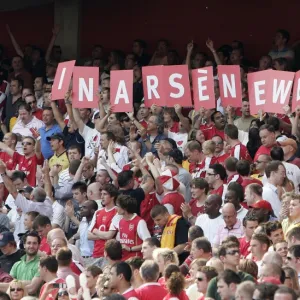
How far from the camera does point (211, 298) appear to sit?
1245 centimetres

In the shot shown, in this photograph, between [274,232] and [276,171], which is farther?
[276,171]

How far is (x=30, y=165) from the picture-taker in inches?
778

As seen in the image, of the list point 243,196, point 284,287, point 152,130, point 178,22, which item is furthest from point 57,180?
point 284,287

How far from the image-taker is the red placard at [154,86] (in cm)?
1931

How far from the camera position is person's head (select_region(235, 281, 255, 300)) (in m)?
11.5

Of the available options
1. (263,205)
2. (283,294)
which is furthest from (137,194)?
(283,294)

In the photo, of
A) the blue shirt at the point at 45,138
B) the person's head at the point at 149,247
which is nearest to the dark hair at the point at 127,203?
the person's head at the point at 149,247

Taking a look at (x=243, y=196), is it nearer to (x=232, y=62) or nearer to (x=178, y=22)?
(x=232, y=62)

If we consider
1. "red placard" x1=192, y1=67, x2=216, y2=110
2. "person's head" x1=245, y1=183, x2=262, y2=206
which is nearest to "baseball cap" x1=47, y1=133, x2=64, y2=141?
"red placard" x1=192, y1=67, x2=216, y2=110

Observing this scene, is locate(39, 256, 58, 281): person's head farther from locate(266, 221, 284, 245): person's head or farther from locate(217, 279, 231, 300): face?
locate(217, 279, 231, 300): face

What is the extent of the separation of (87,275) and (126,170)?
3.34 meters

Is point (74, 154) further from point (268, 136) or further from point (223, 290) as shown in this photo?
point (223, 290)

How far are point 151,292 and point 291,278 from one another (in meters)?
1.34

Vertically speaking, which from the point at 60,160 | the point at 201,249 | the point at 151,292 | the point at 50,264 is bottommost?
the point at 151,292
